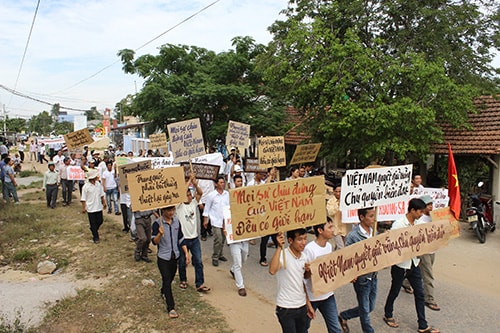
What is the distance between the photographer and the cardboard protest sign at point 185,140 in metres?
8.23

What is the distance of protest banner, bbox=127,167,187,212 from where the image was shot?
5848mm

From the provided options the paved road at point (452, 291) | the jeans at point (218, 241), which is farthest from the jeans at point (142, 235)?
the jeans at point (218, 241)

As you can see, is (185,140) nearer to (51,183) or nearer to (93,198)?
(93,198)

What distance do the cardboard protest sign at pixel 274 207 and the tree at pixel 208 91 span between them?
12.5 metres

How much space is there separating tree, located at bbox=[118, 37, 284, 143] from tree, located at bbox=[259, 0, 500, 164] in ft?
12.4

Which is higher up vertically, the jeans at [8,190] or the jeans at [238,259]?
the jeans at [8,190]

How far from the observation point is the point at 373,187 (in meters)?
5.28

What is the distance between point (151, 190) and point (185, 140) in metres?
2.60

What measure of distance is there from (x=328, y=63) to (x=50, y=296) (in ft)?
29.9

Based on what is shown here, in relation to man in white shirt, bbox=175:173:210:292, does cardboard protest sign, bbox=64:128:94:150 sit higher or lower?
higher

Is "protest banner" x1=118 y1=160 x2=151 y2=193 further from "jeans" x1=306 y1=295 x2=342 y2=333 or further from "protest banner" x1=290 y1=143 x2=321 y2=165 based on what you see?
"jeans" x1=306 y1=295 x2=342 y2=333

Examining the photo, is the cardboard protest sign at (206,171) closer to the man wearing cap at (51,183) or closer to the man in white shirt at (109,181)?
the man in white shirt at (109,181)

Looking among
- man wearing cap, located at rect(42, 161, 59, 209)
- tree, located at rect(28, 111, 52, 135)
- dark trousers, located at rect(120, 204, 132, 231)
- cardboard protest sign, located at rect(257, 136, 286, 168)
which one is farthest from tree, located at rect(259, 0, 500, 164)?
tree, located at rect(28, 111, 52, 135)

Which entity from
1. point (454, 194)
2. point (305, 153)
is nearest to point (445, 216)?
point (454, 194)
